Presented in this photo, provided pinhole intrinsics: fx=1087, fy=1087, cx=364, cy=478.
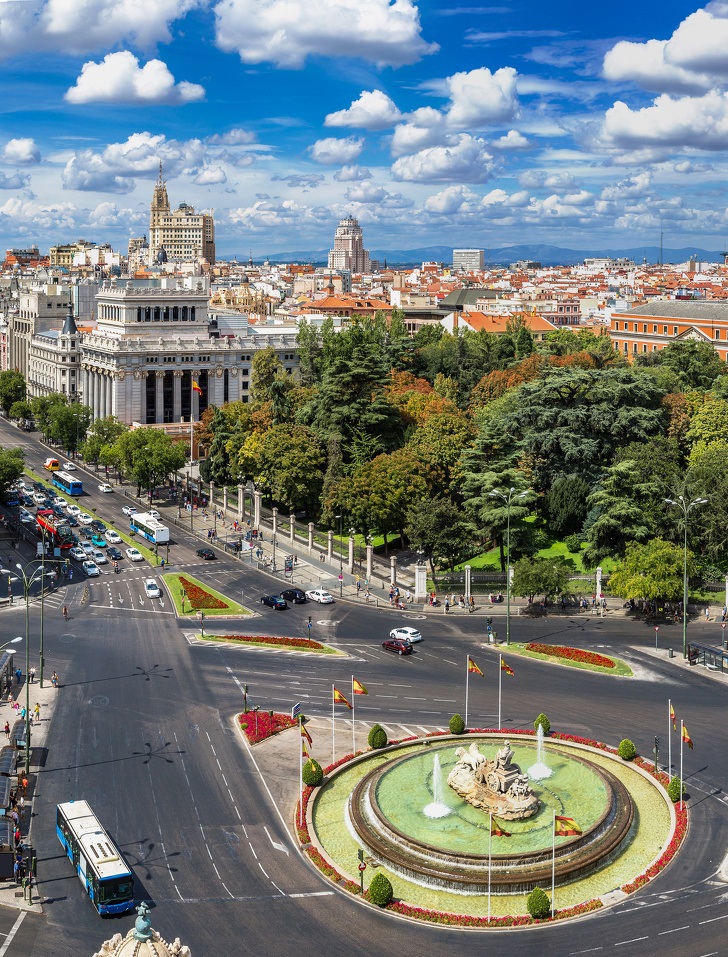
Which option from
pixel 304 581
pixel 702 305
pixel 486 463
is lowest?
pixel 304 581

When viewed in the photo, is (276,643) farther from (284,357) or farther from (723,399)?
(284,357)

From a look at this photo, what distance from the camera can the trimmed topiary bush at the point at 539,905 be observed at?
33438 mm

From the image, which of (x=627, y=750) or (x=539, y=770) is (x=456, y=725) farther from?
(x=627, y=750)

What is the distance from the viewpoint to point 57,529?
85.5 metres

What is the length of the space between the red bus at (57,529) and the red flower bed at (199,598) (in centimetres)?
1441

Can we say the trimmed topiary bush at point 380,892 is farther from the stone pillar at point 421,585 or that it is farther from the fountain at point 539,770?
the stone pillar at point 421,585

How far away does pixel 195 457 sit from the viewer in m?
119

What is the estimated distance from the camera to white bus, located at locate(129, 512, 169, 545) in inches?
3344

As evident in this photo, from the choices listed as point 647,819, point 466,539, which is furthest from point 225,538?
point 647,819

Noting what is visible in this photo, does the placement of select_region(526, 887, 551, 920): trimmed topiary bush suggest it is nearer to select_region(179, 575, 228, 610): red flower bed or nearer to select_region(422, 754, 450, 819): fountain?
select_region(422, 754, 450, 819): fountain

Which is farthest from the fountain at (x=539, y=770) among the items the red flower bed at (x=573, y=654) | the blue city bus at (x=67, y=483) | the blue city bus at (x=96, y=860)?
the blue city bus at (x=67, y=483)

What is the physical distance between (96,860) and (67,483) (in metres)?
73.7

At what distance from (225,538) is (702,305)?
8265 centimetres

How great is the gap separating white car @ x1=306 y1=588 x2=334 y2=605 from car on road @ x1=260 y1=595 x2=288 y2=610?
2.07m
